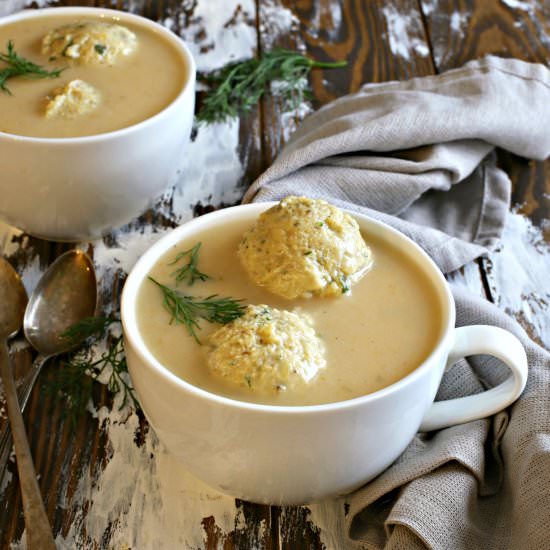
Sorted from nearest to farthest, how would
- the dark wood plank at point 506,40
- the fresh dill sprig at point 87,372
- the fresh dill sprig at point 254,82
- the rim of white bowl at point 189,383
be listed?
the rim of white bowl at point 189,383, the fresh dill sprig at point 87,372, the dark wood plank at point 506,40, the fresh dill sprig at point 254,82

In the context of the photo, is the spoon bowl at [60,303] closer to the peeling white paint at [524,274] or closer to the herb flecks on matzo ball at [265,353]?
the herb flecks on matzo ball at [265,353]

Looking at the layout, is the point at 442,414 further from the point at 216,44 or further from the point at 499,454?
the point at 216,44

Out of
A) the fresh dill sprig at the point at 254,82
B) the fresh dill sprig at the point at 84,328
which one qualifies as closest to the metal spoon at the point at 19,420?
the fresh dill sprig at the point at 84,328

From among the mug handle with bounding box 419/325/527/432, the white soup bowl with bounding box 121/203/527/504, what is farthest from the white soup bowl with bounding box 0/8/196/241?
the mug handle with bounding box 419/325/527/432

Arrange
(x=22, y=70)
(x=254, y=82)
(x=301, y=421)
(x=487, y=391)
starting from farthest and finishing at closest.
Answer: (x=254, y=82), (x=22, y=70), (x=487, y=391), (x=301, y=421)

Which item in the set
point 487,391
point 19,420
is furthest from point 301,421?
point 19,420

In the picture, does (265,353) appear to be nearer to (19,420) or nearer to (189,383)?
(189,383)
